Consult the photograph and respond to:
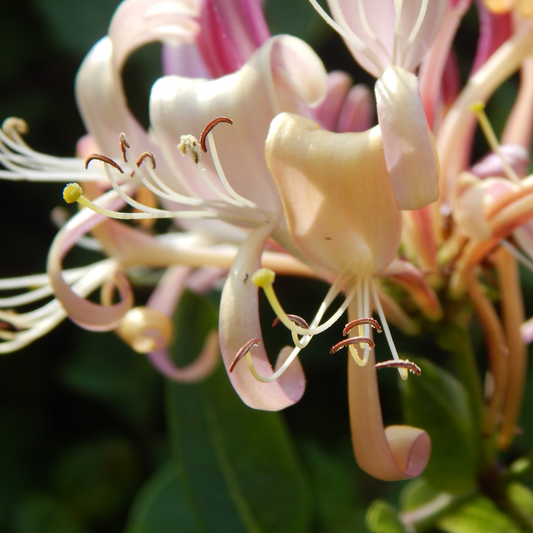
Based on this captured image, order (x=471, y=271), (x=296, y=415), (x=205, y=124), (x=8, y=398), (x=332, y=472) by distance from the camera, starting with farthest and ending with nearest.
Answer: (x=8, y=398) → (x=296, y=415) → (x=332, y=472) → (x=471, y=271) → (x=205, y=124)

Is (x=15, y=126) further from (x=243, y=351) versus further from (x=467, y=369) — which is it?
(x=467, y=369)

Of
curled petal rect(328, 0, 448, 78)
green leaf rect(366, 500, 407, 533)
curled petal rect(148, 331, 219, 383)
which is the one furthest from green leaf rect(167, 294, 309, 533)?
curled petal rect(328, 0, 448, 78)

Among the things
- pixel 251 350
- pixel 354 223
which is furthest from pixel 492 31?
pixel 251 350

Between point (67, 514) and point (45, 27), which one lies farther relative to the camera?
point (45, 27)

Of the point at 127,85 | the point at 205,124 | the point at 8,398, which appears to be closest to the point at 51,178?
the point at 205,124

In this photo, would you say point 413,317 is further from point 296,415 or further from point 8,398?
point 8,398

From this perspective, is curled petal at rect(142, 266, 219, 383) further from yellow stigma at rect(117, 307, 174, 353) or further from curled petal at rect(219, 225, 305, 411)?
curled petal at rect(219, 225, 305, 411)
